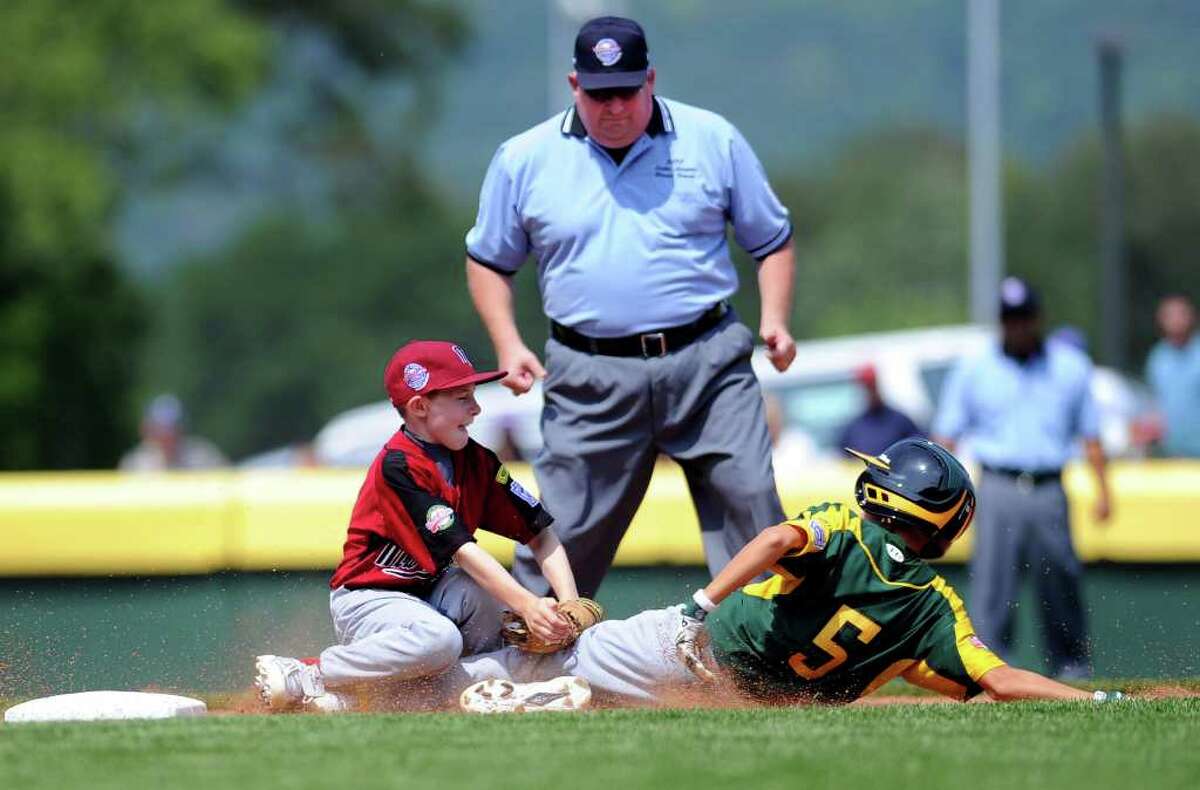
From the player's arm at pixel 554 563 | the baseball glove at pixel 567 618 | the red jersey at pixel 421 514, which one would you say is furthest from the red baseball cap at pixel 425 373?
the baseball glove at pixel 567 618

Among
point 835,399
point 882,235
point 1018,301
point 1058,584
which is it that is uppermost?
point 1018,301

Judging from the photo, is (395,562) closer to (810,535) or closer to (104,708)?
(104,708)

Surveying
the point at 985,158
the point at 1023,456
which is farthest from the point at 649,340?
the point at 985,158

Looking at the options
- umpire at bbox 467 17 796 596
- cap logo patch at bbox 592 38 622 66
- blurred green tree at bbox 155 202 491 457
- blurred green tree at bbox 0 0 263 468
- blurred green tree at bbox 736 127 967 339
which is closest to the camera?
cap logo patch at bbox 592 38 622 66

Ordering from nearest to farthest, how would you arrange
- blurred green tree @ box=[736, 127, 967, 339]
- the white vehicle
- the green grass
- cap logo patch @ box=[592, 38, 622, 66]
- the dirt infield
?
the green grass → the dirt infield → cap logo patch @ box=[592, 38, 622, 66] → the white vehicle → blurred green tree @ box=[736, 127, 967, 339]

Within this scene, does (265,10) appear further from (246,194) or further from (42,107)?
(42,107)

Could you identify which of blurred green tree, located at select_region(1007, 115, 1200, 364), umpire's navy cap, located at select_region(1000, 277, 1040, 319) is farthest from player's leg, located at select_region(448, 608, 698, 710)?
blurred green tree, located at select_region(1007, 115, 1200, 364)

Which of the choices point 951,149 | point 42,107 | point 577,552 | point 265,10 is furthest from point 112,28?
point 951,149

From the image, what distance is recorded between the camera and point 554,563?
23.9 ft

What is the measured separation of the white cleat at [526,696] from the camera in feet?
22.7

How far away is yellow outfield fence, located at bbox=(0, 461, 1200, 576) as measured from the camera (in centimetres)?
966

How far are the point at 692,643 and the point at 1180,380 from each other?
826cm

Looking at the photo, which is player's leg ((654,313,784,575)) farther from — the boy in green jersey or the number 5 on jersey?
the number 5 on jersey

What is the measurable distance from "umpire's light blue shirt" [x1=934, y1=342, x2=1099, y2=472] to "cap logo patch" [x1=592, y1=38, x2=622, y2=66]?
366 centimetres
